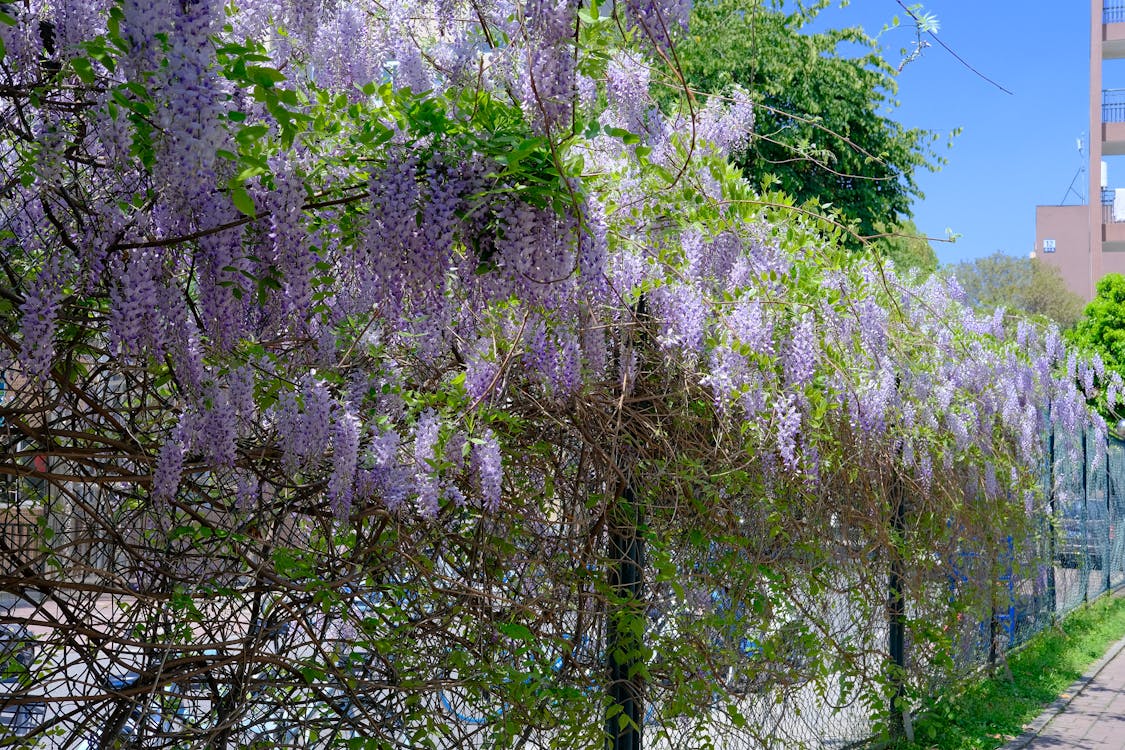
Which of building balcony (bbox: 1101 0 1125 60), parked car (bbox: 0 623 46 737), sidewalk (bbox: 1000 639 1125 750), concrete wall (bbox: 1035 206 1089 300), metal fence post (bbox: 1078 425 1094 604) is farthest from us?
concrete wall (bbox: 1035 206 1089 300)

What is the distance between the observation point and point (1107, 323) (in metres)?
18.6

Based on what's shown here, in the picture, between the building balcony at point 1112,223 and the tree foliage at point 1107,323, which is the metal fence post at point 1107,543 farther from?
the building balcony at point 1112,223

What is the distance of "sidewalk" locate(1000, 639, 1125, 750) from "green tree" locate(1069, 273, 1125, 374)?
11236mm

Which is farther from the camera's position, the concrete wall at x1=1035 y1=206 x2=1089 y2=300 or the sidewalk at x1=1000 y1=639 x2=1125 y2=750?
the concrete wall at x1=1035 y1=206 x2=1089 y2=300

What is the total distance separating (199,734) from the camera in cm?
245

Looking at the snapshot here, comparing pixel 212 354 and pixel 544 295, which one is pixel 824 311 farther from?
pixel 212 354

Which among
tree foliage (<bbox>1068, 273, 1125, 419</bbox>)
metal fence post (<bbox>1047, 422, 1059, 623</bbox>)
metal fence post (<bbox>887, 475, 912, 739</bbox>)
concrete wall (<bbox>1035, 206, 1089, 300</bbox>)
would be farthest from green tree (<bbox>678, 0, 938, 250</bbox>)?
concrete wall (<bbox>1035, 206, 1089, 300</bbox>)

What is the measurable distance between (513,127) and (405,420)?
896 mm

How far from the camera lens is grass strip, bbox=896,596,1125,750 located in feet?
19.5

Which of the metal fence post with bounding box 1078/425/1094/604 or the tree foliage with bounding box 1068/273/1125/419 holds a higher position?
the tree foliage with bounding box 1068/273/1125/419

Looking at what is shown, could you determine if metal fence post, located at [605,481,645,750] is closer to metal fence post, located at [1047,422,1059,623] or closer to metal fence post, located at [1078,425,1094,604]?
metal fence post, located at [1047,422,1059,623]

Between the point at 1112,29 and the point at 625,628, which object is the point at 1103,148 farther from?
the point at 625,628

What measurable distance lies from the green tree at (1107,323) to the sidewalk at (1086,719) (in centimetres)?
1124

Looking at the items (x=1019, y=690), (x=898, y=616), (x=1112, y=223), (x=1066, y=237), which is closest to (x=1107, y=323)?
(x=1019, y=690)
